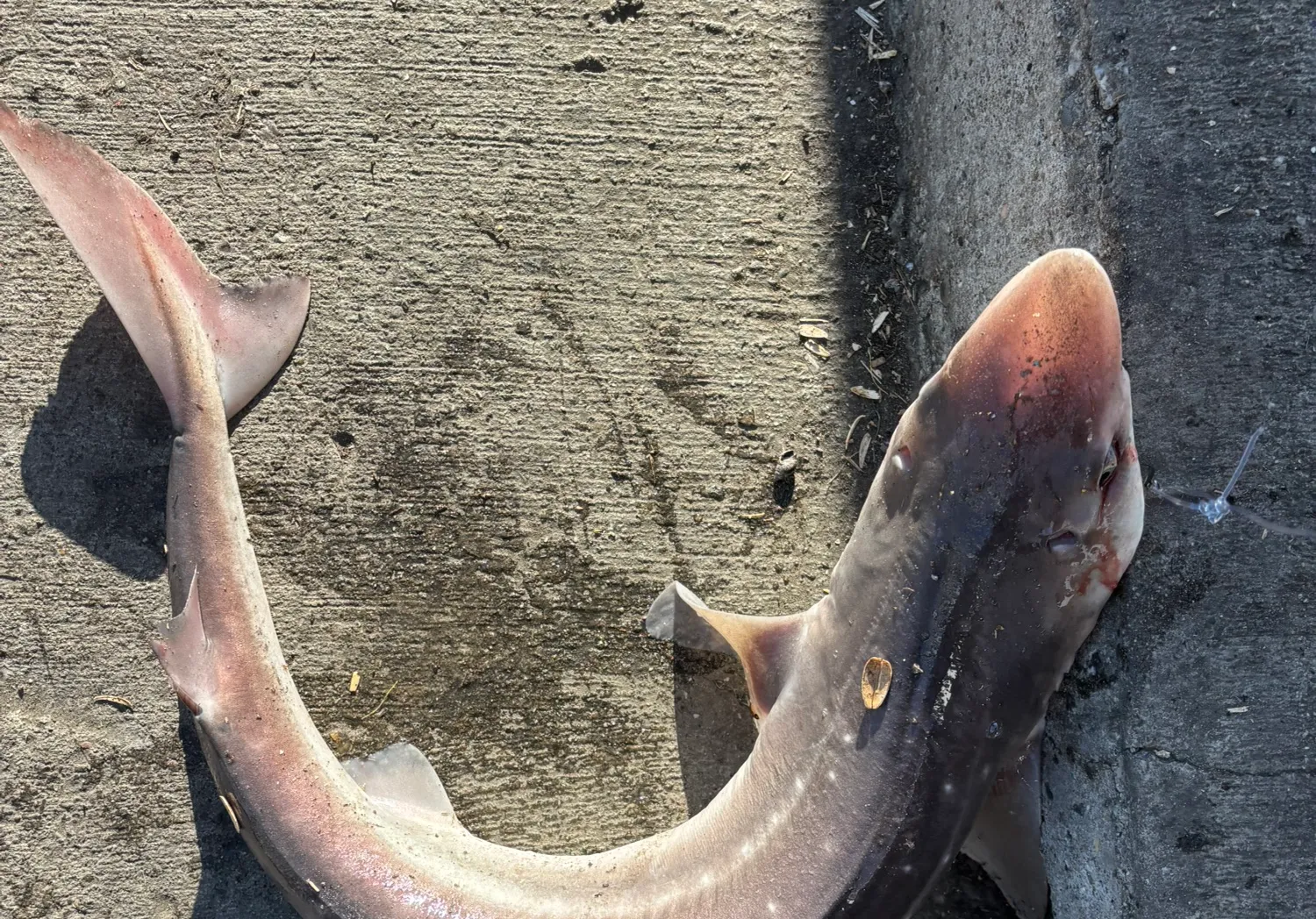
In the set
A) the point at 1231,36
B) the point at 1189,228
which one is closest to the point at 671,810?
the point at 1189,228

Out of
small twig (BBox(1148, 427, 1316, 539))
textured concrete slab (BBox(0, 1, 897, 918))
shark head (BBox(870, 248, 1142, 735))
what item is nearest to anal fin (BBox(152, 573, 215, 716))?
textured concrete slab (BBox(0, 1, 897, 918))

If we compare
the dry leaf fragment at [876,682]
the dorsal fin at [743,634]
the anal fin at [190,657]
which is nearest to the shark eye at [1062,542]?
the dry leaf fragment at [876,682]

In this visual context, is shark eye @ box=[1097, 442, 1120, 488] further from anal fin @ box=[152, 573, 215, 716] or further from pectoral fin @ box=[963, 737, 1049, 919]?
anal fin @ box=[152, 573, 215, 716]

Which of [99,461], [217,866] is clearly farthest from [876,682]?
[99,461]

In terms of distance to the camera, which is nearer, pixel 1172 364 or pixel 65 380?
pixel 1172 364

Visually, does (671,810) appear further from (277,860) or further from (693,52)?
(693,52)

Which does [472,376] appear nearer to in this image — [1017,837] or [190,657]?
[190,657]

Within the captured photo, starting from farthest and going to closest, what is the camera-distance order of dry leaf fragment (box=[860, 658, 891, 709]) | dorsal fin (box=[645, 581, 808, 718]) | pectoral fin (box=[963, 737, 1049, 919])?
dorsal fin (box=[645, 581, 808, 718]) < pectoral fin (box=[963, 737, 1049, 919]) < dry leaf fragment (box=[860, 658, 891, 709])

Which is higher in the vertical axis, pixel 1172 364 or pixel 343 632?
pixel 1172 364
